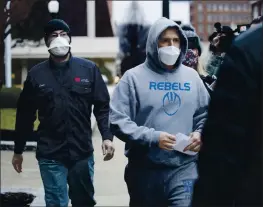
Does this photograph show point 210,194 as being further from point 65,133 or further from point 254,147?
point 65,133

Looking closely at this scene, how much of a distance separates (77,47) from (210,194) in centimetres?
5552

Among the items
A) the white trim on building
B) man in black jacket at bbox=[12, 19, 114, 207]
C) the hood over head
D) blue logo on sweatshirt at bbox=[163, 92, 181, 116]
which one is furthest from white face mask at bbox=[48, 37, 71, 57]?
the white trim on building

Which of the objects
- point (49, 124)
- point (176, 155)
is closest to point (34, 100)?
point (49, 124)

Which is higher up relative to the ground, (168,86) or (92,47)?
(168,86)

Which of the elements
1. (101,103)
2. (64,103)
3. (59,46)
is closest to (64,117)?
(64,103)

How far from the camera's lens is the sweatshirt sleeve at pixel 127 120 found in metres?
4.15

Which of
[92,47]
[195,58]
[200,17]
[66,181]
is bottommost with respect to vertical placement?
[200,17]

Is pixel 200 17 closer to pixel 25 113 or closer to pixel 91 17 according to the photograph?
pixel 91 17

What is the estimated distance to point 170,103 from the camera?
4.21 meters

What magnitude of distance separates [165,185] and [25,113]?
1.56 meters

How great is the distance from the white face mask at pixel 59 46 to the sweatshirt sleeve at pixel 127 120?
3.38 ft

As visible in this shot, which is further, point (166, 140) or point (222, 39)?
point (222, 39)

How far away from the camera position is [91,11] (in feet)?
184

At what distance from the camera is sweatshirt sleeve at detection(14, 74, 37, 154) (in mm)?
5238
